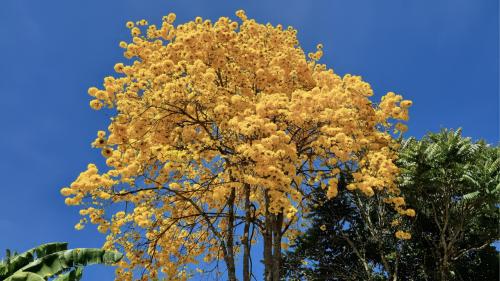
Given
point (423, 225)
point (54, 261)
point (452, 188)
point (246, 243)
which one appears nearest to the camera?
point (54, 261)

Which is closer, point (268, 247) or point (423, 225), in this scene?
point (268, 247)

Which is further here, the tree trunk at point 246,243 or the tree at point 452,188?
the tree at point 452,188

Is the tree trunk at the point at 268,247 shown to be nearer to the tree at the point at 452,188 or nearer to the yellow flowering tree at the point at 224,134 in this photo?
the yellow flowering tree at the point at 224,134

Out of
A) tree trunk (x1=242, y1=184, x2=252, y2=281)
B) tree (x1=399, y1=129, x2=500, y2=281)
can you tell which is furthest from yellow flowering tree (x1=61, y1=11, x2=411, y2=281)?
tree (x1=399, y1=129, x2=500, y2=281)

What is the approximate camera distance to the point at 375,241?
2044 centimetres

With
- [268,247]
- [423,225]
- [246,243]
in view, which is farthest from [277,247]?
[423,225]

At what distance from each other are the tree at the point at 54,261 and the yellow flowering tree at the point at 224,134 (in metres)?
0.72

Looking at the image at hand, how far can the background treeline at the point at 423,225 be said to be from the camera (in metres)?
17.5

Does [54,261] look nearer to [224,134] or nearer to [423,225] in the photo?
[224,134]

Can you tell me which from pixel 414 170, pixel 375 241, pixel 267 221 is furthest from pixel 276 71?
pixel 375 241

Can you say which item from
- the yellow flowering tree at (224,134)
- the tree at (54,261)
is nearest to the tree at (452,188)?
the yellow flowering tree at (224,134)

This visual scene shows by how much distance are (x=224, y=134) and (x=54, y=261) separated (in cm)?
524

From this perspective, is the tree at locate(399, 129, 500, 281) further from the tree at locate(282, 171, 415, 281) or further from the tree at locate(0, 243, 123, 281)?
the tree at locate(0, 243, 123, 281)

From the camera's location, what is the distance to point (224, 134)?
41.7 ft
